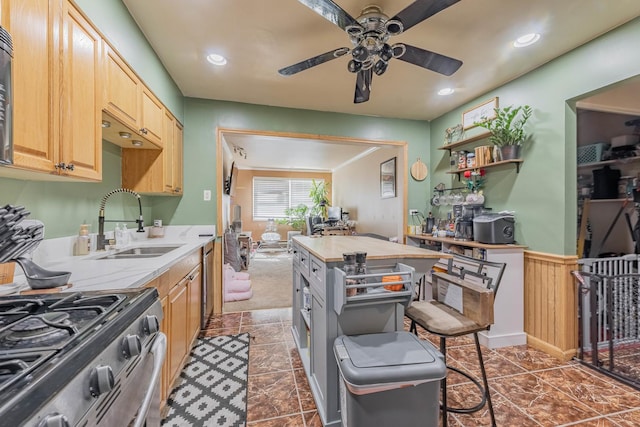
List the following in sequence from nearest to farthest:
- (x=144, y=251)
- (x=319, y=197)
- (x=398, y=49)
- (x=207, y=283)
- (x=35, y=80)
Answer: (x=35, y=80) < (x=398, y=49) < (x=144, y=251) < (x=207, y=283) < (x=319, y=197)

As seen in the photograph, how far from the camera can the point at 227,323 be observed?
2939mm

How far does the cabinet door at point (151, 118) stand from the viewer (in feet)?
6.84

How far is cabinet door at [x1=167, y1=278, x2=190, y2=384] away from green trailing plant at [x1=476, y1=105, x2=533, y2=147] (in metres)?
3.01

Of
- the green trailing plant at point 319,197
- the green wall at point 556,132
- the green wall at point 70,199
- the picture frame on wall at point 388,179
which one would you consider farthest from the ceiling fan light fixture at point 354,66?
the green trailing plant at point 319,197

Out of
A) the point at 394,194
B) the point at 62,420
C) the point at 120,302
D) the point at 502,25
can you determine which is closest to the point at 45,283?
the point at 120,302

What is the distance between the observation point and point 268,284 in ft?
14.5

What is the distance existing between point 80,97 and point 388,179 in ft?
14.4

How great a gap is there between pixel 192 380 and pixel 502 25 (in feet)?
10.7

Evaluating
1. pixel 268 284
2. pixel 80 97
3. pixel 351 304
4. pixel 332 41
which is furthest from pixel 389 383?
pixel 268 284

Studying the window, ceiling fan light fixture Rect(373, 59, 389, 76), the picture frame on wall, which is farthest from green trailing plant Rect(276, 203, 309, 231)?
ceiling fan light fixture Rect(373, 59, 389, 76)

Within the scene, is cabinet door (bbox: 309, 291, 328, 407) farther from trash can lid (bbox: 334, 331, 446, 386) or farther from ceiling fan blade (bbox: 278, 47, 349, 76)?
ceiling fan blade (bbox: 278, 47, 349, 76)

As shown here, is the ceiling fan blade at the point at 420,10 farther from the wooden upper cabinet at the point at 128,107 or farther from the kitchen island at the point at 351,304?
the wooden upper cabinet at the point at 128,107

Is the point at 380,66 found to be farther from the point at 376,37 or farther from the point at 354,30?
the point at 354,30

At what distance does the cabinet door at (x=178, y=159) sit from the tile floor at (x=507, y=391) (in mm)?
1778
